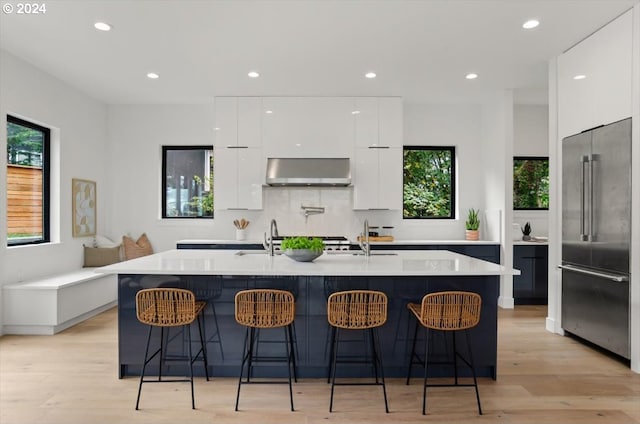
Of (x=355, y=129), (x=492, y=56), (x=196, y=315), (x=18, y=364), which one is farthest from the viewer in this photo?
(x=355, y=129)

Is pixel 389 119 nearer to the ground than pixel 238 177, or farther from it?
farther from it

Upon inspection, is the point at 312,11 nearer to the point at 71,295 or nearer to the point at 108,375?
the point at 108,375

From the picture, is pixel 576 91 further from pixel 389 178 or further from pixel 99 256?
pixel 99 256

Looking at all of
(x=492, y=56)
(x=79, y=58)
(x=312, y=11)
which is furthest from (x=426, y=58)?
(x=79, y=58)

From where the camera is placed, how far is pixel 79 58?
4363mm

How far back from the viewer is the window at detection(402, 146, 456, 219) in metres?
6.34

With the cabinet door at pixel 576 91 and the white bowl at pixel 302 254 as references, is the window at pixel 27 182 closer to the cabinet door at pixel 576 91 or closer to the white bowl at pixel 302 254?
the white bowl at pixel 302 254

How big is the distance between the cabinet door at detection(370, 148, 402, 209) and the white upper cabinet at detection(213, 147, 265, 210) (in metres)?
1.63

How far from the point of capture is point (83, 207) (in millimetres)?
5559

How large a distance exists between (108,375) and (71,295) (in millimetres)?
1675

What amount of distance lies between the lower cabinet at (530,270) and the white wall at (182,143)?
87 centimetres

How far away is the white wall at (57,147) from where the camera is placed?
13.9 ft

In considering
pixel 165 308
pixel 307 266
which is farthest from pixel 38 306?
pixel 307 266

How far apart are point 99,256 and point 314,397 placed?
13.2 ft
